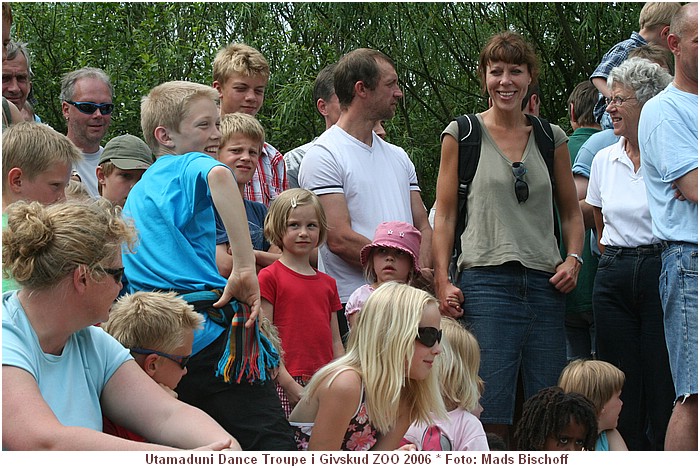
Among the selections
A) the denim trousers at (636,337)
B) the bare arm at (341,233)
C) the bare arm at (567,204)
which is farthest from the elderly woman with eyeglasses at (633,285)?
the bare arm at (341,233)

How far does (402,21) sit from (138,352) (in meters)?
7.25

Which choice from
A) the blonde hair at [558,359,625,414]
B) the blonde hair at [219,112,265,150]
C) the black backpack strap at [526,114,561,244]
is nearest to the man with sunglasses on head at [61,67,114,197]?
the blonde hair at [219,112,265,150]

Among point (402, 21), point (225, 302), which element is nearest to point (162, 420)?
point (225, 302)

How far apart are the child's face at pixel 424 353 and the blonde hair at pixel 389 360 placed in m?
0.02

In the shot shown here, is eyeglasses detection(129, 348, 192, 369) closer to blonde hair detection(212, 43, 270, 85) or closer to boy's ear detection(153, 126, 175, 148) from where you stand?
boy's ear detection(153, 126, 175, 148)

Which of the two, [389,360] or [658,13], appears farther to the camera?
[658,13]

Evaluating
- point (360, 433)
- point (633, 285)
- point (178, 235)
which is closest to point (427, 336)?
point (360, 433)

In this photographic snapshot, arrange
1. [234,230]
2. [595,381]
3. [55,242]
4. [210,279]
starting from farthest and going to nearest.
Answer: [595,381] < [210,279] < [234,230] < [55,242]

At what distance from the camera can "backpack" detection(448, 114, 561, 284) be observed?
198 inches

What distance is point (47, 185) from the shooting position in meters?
3.72

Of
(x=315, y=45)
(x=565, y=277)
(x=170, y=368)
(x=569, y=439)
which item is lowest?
(x=569, y=439)

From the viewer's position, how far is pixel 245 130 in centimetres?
511

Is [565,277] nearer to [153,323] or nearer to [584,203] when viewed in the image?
[584,203]

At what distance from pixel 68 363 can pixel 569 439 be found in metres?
2.34
